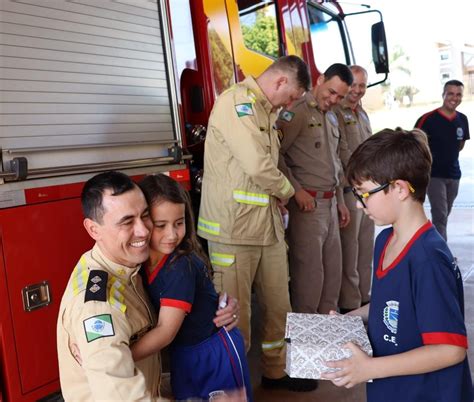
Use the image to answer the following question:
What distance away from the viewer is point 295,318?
1556 millimetres

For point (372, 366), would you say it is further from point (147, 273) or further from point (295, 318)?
point (147, 273)

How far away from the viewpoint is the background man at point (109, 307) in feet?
4.02

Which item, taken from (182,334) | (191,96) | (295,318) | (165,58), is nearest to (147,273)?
(182,334)

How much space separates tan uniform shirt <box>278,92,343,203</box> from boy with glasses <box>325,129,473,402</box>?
184cm

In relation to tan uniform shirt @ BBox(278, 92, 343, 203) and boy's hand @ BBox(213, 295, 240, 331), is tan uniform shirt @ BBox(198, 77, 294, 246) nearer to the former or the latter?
tan uniform shirt @ BBox(278, 92, 343, 203)

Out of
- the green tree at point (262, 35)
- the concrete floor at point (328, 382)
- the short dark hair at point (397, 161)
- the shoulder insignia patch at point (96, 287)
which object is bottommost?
the concrete floor at point (328, 382)

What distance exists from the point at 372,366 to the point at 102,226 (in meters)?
0.83

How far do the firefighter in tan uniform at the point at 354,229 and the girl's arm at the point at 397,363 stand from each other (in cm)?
265

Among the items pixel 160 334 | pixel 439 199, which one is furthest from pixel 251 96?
pixel 439 199

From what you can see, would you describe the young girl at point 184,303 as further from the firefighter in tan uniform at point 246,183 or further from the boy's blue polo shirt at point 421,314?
the firefighter in tan uniform at point 246,183

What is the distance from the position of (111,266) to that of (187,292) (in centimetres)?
24

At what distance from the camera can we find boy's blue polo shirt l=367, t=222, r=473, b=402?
4.10ft

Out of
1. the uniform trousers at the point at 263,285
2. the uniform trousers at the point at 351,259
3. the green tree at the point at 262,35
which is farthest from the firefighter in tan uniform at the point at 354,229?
the uniform trousers at the point at 263,285

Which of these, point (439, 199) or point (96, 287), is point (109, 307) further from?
point (439, 199)
